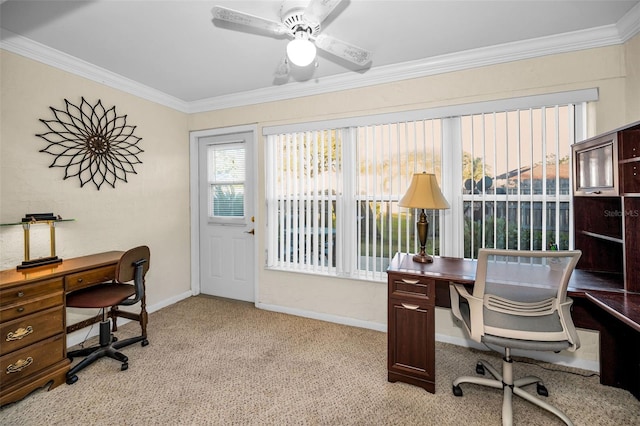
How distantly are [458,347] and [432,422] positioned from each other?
1032mm

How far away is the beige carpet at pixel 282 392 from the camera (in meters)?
1.74

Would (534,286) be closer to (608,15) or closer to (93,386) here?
(608,15)

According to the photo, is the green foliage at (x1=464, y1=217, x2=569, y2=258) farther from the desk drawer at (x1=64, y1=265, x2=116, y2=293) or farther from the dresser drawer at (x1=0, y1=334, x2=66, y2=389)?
the dresser drawer at (x1=0, y1=334, x2=66, y2=389)

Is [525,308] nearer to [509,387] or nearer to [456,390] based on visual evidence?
[509,387]

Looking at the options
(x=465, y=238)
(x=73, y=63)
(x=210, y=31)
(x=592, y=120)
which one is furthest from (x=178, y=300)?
(x=592, y=120)

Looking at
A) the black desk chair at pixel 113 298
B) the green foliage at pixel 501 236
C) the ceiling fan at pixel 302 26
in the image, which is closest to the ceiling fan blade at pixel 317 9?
the ceiling fan at pixel 302 26

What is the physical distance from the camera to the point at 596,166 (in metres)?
1.85

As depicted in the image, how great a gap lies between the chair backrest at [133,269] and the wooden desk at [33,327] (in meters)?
0.24

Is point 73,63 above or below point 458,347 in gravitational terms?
above

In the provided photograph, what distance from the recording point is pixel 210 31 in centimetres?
216

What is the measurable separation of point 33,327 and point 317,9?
2.61 metres

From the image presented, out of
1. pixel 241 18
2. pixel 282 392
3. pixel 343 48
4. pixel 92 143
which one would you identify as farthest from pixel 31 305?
pixel 343 48

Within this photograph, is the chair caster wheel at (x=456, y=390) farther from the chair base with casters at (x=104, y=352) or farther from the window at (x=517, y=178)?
the chair base with casters at (x=104, y=352)

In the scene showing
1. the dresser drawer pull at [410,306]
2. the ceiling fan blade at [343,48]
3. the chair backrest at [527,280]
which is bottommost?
the dresser drawer pull at [410,306]
